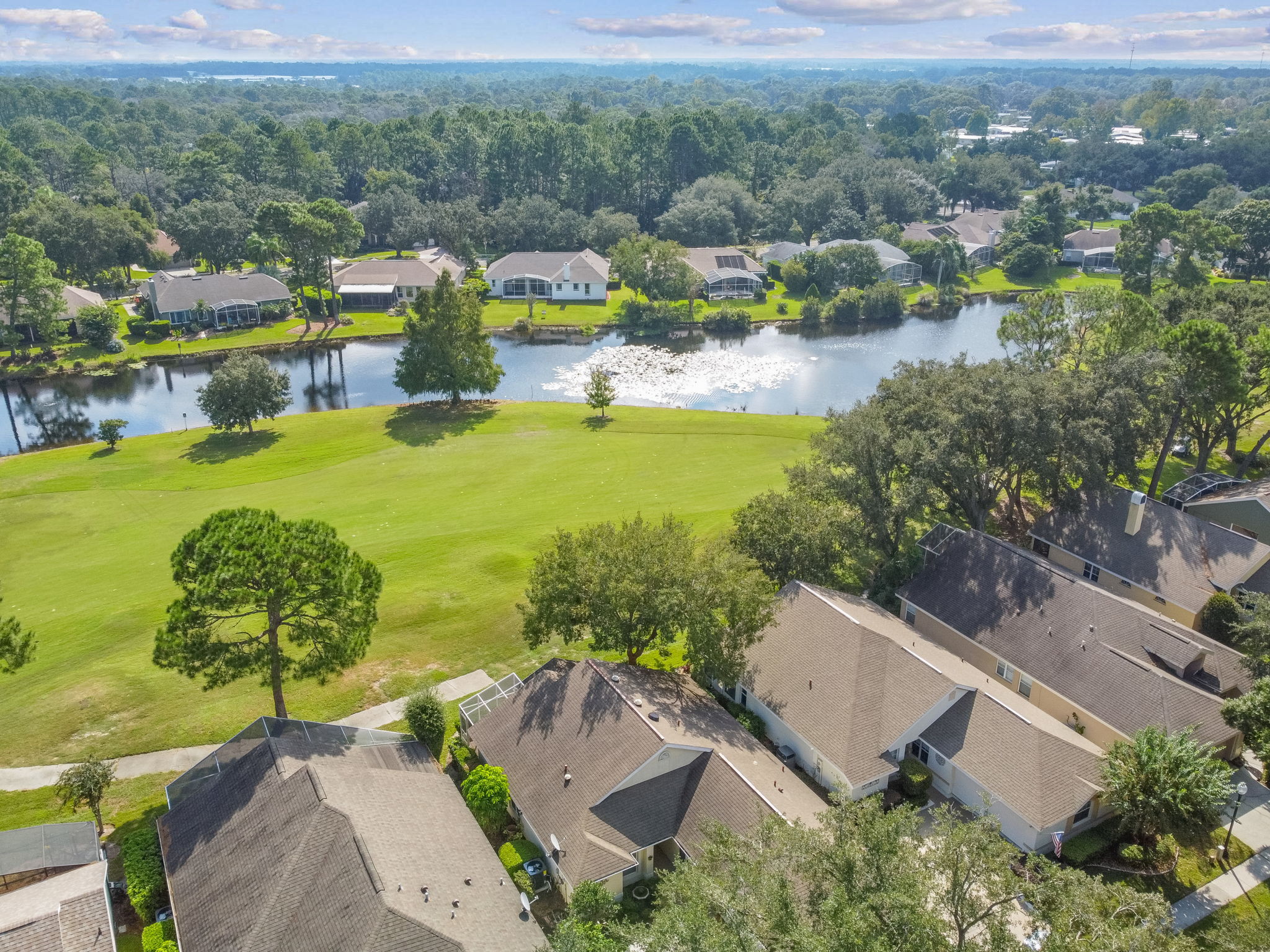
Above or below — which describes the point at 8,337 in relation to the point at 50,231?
below

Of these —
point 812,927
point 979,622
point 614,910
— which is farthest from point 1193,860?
point 614,910

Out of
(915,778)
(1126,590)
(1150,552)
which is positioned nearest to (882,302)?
(1150,552)

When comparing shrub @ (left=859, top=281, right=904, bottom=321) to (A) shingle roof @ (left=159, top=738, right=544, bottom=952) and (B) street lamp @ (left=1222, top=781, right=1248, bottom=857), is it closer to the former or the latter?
(B) street lamp @ (left=1222, top=781, right=1248, bottom=857)

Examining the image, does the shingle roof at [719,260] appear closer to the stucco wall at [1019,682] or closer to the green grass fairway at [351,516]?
the green grass fairway at [351,516]

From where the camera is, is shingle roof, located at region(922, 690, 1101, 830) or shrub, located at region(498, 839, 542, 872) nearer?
shrub, located at region(498, 839, 542, 872)

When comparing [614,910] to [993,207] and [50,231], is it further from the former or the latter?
[993,207]

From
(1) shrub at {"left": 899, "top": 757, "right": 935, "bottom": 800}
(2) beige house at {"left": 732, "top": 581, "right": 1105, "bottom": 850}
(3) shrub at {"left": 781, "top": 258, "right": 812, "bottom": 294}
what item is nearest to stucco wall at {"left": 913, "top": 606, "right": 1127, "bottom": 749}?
(2) beige house at {"left": 732, "top": 581, "right": 1105, "bottom": 850}

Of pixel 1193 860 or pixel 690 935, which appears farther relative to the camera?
pixel 1193 860

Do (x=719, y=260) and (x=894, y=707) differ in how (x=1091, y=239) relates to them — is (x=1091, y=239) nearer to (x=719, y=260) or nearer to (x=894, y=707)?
(x=719, y=260)
